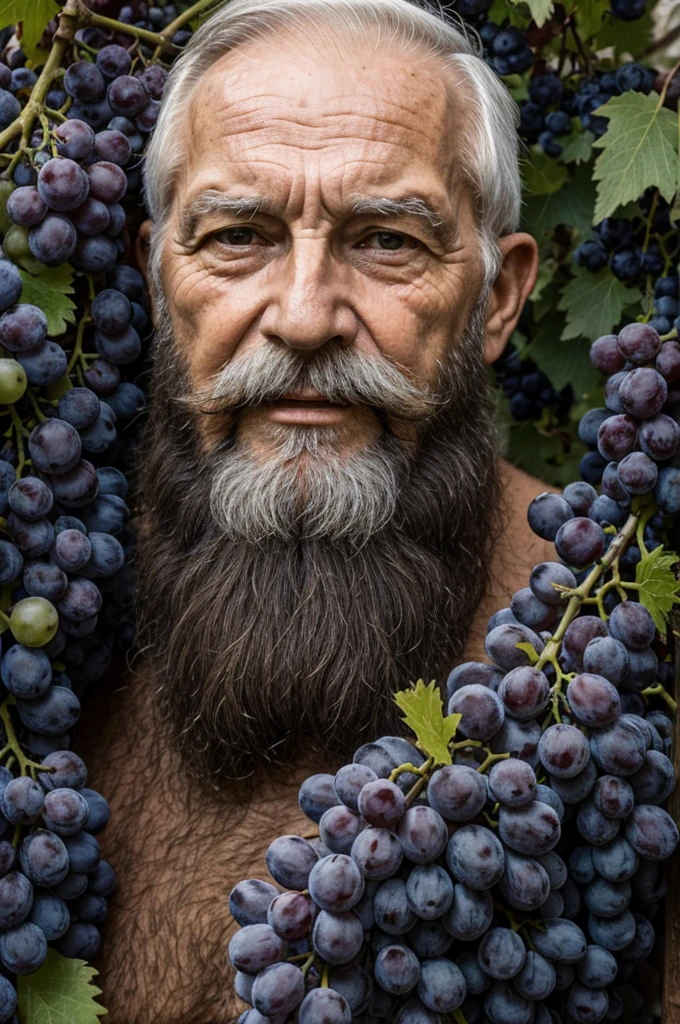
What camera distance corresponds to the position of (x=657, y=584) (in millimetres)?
1588

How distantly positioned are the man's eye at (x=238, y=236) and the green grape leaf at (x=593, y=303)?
2.49ft

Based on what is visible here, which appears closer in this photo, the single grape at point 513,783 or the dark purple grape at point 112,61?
the single grape at point 513,783

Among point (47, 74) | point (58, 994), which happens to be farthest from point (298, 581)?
point (47, 74)

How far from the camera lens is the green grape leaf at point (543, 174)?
100 inches

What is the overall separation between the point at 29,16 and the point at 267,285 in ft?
2.16

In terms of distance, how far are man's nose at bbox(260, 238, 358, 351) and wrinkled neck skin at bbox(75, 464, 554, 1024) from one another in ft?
2.23

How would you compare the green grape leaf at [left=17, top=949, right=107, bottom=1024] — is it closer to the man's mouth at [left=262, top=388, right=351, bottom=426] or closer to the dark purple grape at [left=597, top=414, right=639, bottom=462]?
the man's mouth at [left=262, top=388, right=351, bottom=426]

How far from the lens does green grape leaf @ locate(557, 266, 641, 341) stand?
236cm

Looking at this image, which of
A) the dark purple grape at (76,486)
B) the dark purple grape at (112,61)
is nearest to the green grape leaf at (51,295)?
the dark purple grape at (76,486)

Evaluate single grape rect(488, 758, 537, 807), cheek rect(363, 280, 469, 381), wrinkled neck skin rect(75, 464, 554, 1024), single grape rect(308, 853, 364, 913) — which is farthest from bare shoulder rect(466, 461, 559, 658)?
single grape rect(308, 853, 364, 913)

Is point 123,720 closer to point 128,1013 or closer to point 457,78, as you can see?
point 128,1013

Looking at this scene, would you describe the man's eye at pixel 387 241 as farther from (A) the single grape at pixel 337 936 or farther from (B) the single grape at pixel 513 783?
(A) the single grape at pixel 337 936

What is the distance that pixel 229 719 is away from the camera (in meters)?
2.08

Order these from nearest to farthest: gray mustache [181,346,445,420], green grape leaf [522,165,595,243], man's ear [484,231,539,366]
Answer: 1. gray mustache [181,346,445,420]
2. man's ear [484,231,539,366]
3. green grape leaf [522,165,595,243]
